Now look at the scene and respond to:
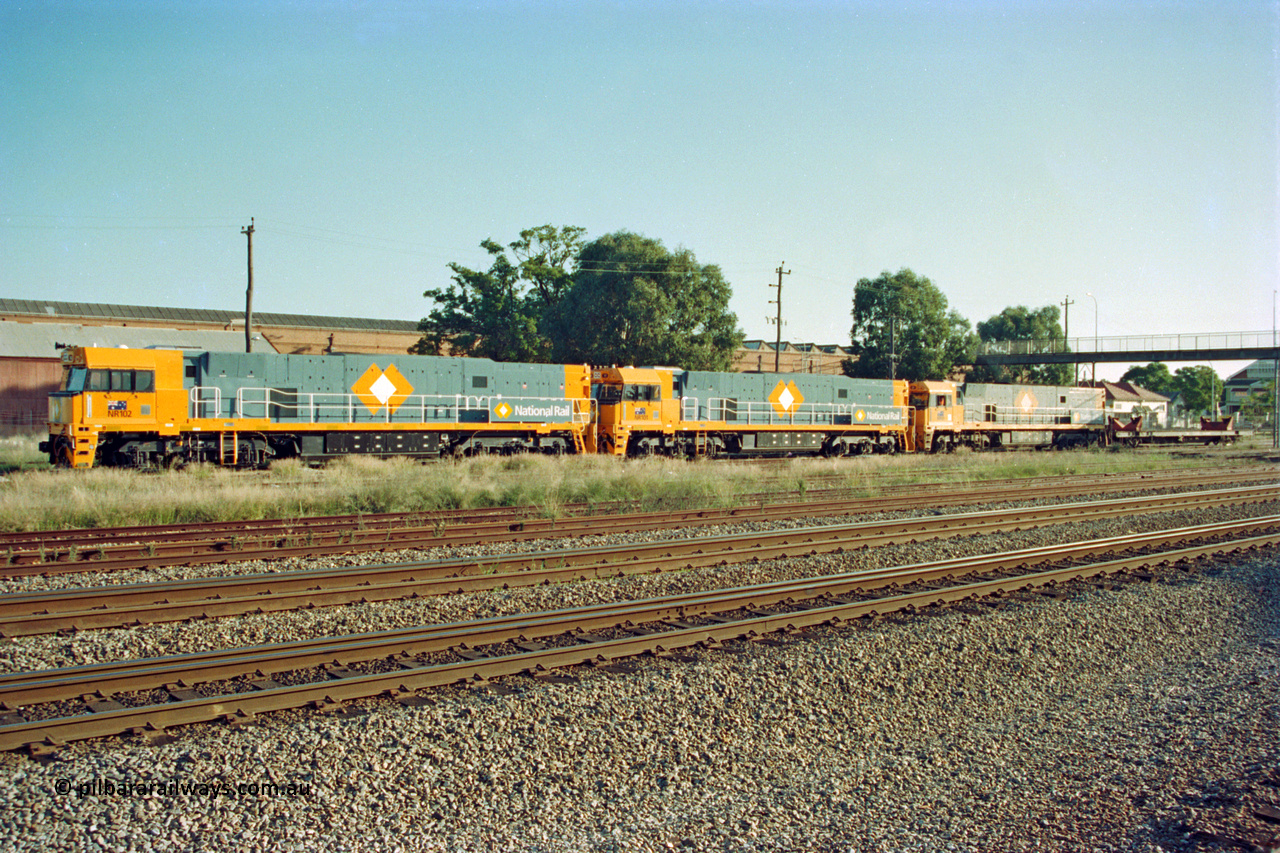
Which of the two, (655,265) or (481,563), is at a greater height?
(655,265)

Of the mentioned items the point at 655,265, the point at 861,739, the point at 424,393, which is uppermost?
the point at 655,265

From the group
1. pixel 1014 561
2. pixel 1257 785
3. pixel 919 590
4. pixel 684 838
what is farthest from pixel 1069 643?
pixel 684 838

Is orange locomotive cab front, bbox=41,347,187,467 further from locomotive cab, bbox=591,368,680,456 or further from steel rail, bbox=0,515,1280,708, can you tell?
steel rail, bbox=0,515,1280,708

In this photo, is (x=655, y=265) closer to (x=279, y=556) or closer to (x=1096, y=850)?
(x=279, y=556)

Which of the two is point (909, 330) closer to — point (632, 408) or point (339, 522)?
point (632, 408)

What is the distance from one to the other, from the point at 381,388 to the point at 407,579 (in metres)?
14.7

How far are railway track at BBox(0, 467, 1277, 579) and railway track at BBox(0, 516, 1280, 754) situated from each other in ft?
14.4

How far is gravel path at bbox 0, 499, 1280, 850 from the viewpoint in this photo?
441cm

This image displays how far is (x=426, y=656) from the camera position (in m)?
7.03

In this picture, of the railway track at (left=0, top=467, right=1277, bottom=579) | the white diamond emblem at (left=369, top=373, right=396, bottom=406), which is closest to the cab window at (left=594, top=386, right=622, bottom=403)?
the white diamond emblem at (left=369, top=373, right=396, bottom=406)

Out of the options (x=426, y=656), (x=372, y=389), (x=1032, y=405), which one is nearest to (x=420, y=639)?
(x=426, y=656)

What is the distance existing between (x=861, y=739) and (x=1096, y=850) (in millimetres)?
1725

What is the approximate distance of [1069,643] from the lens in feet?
26.5

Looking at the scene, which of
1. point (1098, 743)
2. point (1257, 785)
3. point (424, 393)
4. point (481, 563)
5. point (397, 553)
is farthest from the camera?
point (424, 393)
